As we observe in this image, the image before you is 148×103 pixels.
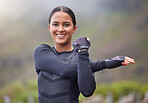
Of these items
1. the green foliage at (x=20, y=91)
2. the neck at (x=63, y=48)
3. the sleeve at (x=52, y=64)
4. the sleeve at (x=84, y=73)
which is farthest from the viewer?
the green foliage at (x=20, y=91)

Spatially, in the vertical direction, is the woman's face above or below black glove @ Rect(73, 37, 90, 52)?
above

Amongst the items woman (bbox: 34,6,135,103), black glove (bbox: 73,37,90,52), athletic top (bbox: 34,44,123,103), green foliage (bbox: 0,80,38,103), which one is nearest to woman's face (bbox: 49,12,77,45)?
woman (bbox: 34,6,135,103)

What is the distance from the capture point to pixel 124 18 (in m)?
14.7

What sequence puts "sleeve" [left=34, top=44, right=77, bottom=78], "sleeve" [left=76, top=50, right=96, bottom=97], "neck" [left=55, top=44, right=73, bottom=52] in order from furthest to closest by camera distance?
"neck" [left=55, top=44, right=73, bottom=52], "sleeve" [left=34, top=44, right=77, bottom=78], "sleeve" [left=76, top=50, right=96, bottom=97]

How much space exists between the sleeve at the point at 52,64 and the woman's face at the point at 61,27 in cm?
12

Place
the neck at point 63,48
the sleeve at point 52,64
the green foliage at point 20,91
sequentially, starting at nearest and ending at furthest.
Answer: the sleeve at point 52,64 < the neck at point 63,48 < the green foliage at point 20,91

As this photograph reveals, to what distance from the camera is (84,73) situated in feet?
4.66

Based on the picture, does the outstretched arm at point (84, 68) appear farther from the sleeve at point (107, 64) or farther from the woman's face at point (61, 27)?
the woman's face at point (61, 27)

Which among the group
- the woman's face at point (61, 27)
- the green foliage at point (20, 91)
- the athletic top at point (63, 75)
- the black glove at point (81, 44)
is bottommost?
the green foliage at point (20, 91)

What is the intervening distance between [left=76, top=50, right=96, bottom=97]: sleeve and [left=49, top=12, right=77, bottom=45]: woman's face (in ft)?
0.91

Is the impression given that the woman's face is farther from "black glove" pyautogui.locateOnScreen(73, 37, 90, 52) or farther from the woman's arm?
the woman's arm

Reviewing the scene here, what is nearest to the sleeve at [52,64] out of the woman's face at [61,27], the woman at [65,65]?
the woman at [65,65]

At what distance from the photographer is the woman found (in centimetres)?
144

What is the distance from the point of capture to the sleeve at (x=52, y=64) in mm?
1519
